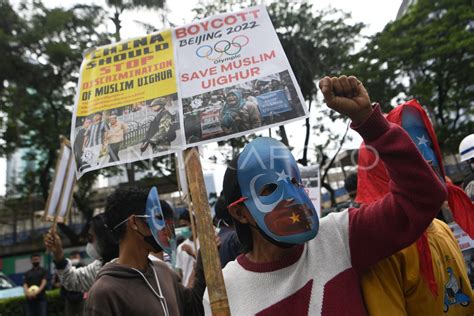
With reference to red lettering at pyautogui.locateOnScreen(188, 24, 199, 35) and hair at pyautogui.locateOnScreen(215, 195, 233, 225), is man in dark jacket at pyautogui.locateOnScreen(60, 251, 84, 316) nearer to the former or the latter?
hair at pyautogui.locateOnScreen(215, 195, 233, 225)

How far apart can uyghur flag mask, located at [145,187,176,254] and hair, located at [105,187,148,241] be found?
0.04 metres

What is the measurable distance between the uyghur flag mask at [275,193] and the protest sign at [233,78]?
0.29 meters

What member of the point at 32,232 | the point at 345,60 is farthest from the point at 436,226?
the point at 32,232

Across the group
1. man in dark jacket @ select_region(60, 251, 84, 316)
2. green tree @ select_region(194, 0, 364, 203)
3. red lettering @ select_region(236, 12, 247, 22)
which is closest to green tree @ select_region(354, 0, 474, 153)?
green tree @ select_region(194, 0, 364, 203)

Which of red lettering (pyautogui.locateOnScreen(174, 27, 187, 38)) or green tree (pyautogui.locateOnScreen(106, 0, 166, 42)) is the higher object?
green tree (pyautogui.locateOnScreen(106, 0, 166, 42))

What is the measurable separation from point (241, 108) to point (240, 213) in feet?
1.65

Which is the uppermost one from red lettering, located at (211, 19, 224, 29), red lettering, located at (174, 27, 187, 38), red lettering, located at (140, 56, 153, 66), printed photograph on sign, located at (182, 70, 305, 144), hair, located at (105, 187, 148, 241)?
red lettering, located at (174, 27, 187, 38)

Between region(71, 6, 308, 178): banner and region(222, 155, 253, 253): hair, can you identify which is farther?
region(71, 6, 308, 178): banner

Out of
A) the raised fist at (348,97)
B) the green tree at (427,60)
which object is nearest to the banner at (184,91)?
the raised fist at (348,97)

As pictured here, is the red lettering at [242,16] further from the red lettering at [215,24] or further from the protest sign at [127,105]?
the protest sign at [127,105]

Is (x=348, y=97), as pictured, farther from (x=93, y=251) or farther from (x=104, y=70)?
(x=93, y=251)

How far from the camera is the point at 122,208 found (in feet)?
8.14

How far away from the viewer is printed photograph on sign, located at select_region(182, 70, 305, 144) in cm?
194

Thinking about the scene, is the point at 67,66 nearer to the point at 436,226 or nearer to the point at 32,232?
the point at 436,226
